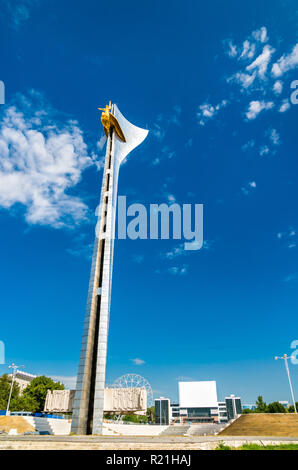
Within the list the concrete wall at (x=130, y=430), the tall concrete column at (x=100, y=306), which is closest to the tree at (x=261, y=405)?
the concrete wall at (x=130, y=430)

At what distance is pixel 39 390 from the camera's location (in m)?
65.6

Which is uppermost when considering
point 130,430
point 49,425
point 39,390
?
point 39,390

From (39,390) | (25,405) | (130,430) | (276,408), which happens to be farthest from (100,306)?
(276,408)

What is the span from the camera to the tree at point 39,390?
6438 centimetres

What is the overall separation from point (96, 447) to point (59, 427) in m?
33.7

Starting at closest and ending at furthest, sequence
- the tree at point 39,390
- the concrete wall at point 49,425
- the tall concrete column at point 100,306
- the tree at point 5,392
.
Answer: the tall concrete column at point 100,306 → the concrete wall at point 49,425 → the tree at point 39,390 → the tree at point 5,392

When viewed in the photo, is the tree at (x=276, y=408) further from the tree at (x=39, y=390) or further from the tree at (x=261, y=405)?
the tree at (x=39, y=390)

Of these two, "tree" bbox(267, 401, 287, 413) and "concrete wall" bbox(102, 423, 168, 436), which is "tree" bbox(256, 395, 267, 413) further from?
"concrete wall" bbox(102, 423, 168, 436)

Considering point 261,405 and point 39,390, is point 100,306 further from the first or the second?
point 261,405

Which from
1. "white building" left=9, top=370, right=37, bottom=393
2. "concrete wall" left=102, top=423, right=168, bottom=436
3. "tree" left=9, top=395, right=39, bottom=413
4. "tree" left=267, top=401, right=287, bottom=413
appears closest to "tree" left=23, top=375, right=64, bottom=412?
"tree" left=9, top=395, right=39, bottom=413

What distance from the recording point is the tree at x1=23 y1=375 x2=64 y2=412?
64375 mm

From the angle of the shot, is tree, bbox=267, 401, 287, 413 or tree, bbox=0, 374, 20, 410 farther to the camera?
tree, bbox=267, 401, 287, 413

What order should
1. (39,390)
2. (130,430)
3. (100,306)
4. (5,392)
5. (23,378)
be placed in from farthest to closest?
(23,378), (5,392), (39,390), (130,430), (100,306)

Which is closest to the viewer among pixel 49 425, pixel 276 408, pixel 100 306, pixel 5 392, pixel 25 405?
pixel 100 306
